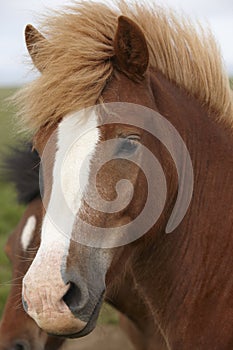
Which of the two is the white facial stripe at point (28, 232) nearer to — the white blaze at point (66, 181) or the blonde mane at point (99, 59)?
the blonde mane at point (99, 59)

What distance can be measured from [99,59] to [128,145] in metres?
0.48

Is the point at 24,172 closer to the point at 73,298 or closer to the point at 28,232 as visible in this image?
the point at 28,232

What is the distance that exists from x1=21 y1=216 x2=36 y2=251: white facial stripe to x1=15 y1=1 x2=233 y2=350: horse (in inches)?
62.8

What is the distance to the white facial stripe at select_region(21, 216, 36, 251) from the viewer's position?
4.98 metres

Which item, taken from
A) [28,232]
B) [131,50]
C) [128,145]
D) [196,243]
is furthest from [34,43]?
[28,232]

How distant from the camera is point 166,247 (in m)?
3.41

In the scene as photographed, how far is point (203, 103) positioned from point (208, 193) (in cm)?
50

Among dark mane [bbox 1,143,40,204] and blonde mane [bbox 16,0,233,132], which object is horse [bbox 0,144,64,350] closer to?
dark mane [bbox 1,143,40,204]

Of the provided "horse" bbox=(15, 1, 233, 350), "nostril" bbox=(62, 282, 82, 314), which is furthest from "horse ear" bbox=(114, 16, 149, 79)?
"nostril" bbox=(62, 282, 82, 314)

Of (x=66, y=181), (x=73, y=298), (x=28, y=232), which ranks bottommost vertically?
(x=28, y=232)

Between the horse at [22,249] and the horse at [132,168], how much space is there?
1199 mm

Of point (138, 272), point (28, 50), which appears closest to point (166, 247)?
point (138, 272)

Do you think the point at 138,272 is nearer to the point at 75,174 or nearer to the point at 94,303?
the point at 94,303

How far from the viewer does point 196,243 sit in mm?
3375
